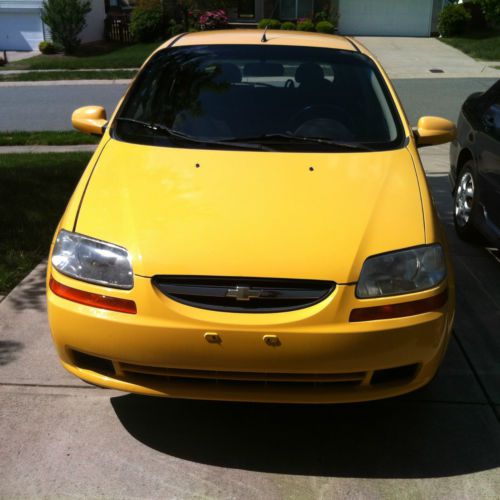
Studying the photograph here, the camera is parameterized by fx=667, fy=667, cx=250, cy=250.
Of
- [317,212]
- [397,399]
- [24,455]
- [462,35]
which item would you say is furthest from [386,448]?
[462,35]

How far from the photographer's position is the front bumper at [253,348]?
8.84 feet

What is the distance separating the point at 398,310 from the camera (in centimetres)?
278

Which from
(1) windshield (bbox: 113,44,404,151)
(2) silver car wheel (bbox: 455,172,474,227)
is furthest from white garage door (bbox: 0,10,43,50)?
(1) windshield (bbox: 113,44,404,151)

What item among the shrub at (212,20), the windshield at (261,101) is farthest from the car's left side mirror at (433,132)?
the shrub at (212,20)

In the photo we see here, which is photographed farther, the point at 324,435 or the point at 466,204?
the point at 466,204

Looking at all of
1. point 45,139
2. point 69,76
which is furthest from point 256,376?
point 69,76

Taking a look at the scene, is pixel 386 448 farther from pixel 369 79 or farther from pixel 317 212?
pixel 369 79

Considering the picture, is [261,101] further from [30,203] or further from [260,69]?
[30,203]

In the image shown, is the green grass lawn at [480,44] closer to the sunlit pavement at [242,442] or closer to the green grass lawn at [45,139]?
the green grass lawn at [45,139]

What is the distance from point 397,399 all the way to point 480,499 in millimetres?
753

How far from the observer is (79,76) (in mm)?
17625

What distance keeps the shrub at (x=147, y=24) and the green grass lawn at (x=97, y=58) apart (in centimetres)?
39

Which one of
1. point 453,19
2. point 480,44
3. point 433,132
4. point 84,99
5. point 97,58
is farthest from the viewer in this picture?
point 453,19

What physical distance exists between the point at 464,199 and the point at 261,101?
242cm
